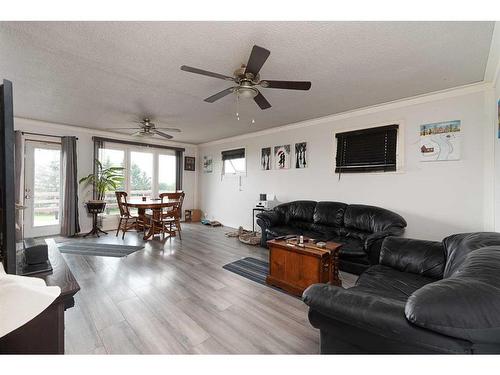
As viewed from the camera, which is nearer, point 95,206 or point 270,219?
point 270,219

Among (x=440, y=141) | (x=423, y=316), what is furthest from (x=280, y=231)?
(x=423, y=316)

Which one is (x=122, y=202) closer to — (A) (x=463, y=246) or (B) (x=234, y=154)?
(B) (x=234, y=154)

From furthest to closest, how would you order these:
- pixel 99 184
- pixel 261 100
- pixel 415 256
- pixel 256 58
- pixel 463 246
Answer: pixel 99 184 → pixel 261 100 → pixel 415 256 → pixel 256 58 → pixel 463 246

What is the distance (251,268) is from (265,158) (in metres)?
2.92

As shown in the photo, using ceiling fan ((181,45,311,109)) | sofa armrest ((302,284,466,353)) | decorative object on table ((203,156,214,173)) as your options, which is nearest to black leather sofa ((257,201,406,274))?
sofa armrest ((302,284,466,353))

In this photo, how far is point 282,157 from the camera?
16.7 ft

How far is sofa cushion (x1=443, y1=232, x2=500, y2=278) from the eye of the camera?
5.25 ft

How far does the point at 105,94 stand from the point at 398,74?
3866mm

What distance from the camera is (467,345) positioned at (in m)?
0.83

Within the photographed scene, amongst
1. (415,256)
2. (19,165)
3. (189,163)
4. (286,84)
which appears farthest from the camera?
(189,163)

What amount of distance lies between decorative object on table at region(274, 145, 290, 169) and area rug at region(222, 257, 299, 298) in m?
2.31

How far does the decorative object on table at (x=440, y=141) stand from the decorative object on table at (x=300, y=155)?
1.96m
